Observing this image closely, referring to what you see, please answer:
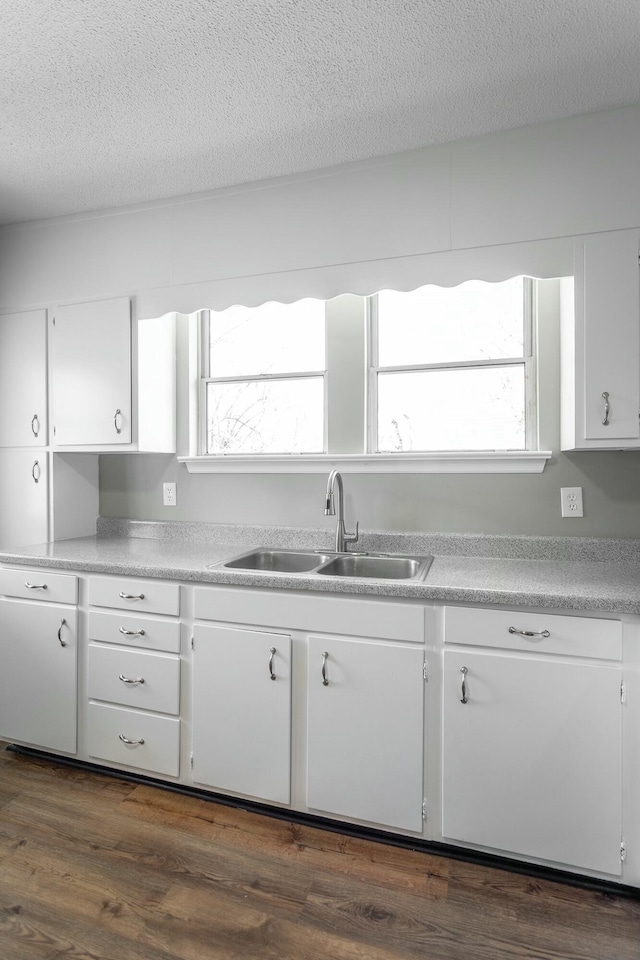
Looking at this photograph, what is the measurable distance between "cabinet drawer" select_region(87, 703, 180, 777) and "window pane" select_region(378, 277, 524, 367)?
184 cm

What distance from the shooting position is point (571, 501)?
7.55ft

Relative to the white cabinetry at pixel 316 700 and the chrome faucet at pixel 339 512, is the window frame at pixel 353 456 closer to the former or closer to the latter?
the chrome faucet at pixel 339 512

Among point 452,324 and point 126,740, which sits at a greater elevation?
point 452,324

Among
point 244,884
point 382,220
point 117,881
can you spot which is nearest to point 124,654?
point 117,881

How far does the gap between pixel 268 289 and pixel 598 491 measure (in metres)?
1.62

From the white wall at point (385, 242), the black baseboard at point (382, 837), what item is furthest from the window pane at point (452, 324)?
the black baseboard at point (382, 837)

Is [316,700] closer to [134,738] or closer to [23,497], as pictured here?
[134,738]

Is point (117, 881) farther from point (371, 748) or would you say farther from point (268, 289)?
point (268, 289)

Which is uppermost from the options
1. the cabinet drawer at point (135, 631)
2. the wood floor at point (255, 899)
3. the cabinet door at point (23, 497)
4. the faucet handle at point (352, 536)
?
the cabinet door at point (23, 497)

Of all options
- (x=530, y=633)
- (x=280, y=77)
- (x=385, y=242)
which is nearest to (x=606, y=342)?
(x=385, y=242)

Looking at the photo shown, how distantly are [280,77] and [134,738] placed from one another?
250 cm

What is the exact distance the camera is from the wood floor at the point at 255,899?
1525mm

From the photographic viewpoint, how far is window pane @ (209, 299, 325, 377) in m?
2.77

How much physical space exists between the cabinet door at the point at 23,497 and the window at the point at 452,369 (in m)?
1.71
